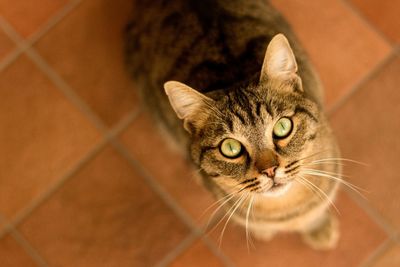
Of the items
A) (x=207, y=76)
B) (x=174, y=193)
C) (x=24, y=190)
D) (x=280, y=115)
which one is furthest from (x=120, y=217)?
(x=280, y=115)

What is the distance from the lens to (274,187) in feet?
3.48

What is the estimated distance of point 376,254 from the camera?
1.47 meters

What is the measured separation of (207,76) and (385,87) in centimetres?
71

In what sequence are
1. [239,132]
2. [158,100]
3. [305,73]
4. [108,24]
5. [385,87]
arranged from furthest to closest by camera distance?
[108,24] → [385,87] → [158,100] → [305,73] → [239,132]

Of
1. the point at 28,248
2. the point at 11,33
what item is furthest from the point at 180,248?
the point at 11,33

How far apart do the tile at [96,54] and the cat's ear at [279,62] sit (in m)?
0.71

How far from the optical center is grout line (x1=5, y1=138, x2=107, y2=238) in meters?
1.60

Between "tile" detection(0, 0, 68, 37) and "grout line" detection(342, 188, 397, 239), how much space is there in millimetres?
1230

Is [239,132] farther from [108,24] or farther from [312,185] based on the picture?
[108,24]

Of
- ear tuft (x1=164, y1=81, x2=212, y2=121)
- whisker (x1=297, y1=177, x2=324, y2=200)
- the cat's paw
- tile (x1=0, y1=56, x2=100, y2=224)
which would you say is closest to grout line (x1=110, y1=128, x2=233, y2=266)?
tile (x1=0, y1=56, x2=100, y2=224)

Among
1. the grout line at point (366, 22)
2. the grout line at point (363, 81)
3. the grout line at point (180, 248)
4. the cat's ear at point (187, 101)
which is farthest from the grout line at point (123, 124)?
the grout line at point (366, 22)

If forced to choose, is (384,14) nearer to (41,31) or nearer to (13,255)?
(41,31)

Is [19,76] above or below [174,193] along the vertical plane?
above

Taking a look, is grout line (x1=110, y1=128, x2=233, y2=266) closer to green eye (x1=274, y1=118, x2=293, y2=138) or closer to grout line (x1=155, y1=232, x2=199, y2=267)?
grout line (x1=155, y1=232, x2=199, y2=267)
